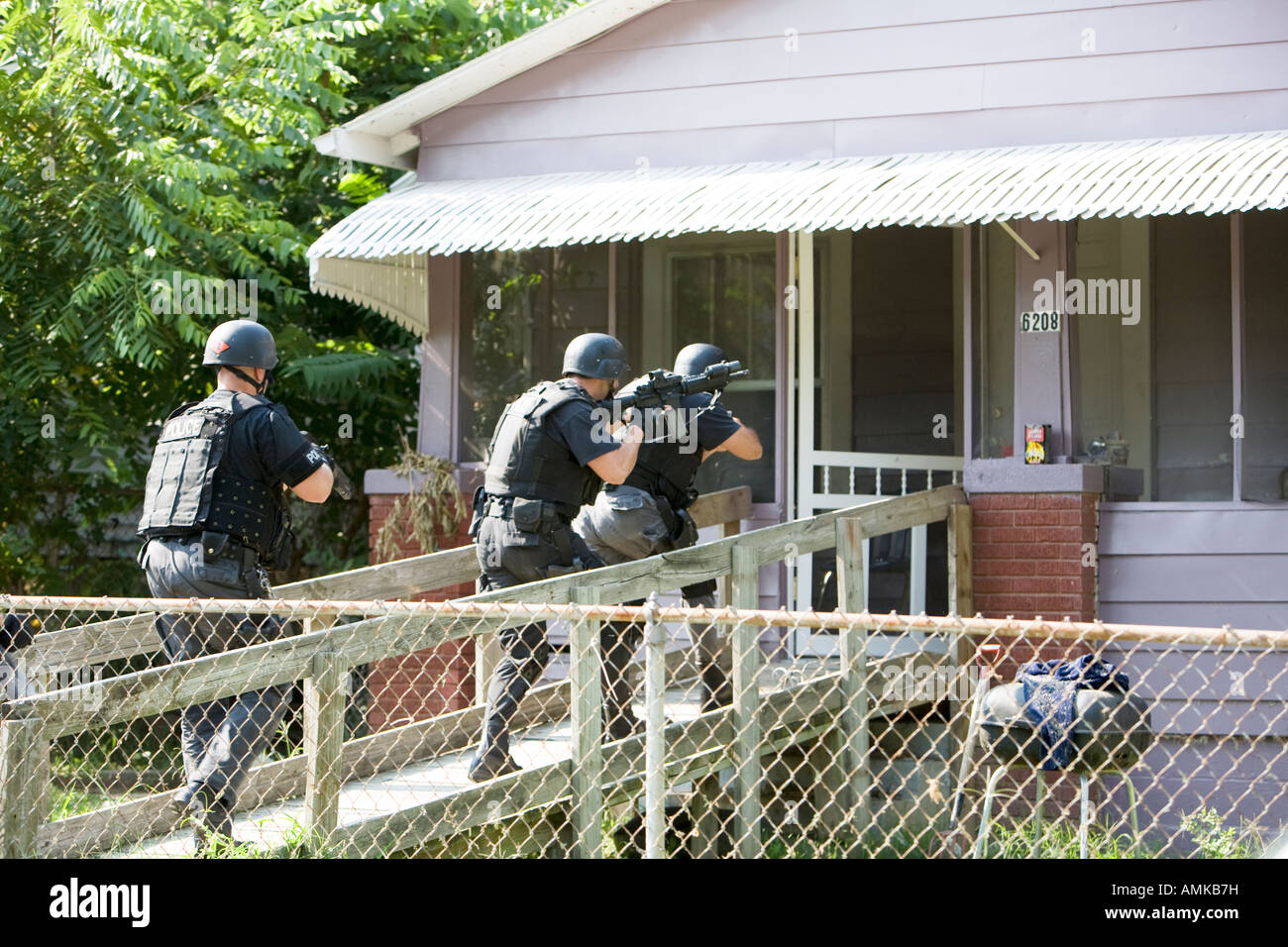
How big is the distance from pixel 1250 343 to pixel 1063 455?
1.59 metres

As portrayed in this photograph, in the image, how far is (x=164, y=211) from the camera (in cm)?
971

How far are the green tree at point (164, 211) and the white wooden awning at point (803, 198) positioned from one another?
4.16ft

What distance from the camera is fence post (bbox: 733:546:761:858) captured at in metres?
6.34

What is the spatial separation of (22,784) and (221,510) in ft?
4.77

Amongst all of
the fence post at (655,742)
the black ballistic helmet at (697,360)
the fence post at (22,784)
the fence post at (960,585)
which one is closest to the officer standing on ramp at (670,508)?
the black ballistic helmet at (697,360)

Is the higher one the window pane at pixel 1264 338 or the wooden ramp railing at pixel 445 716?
the window pane at pixel 1264 338

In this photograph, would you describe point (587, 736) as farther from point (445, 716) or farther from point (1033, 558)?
point (1033, 558)

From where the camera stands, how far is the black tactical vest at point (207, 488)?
580 cm

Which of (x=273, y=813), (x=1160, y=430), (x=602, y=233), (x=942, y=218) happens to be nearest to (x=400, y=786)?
(x=273, y=813)

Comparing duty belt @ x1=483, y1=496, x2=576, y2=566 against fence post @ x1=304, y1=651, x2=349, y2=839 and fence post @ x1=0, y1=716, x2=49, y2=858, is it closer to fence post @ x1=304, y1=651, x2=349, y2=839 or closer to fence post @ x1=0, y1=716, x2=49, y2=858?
fence post @ x1=304, y1=651, x2=349, y2=839

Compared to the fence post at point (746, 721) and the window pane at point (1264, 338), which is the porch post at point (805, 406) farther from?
the window pane at point (1264, 338)

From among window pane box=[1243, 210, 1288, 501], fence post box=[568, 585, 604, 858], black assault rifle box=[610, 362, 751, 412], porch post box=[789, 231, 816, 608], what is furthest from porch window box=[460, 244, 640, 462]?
fence post box=[568, 585, 604, 858]

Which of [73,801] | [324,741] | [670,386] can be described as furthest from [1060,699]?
[73,801]

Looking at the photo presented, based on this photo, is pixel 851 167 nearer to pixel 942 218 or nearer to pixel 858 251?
pixel 942 218
